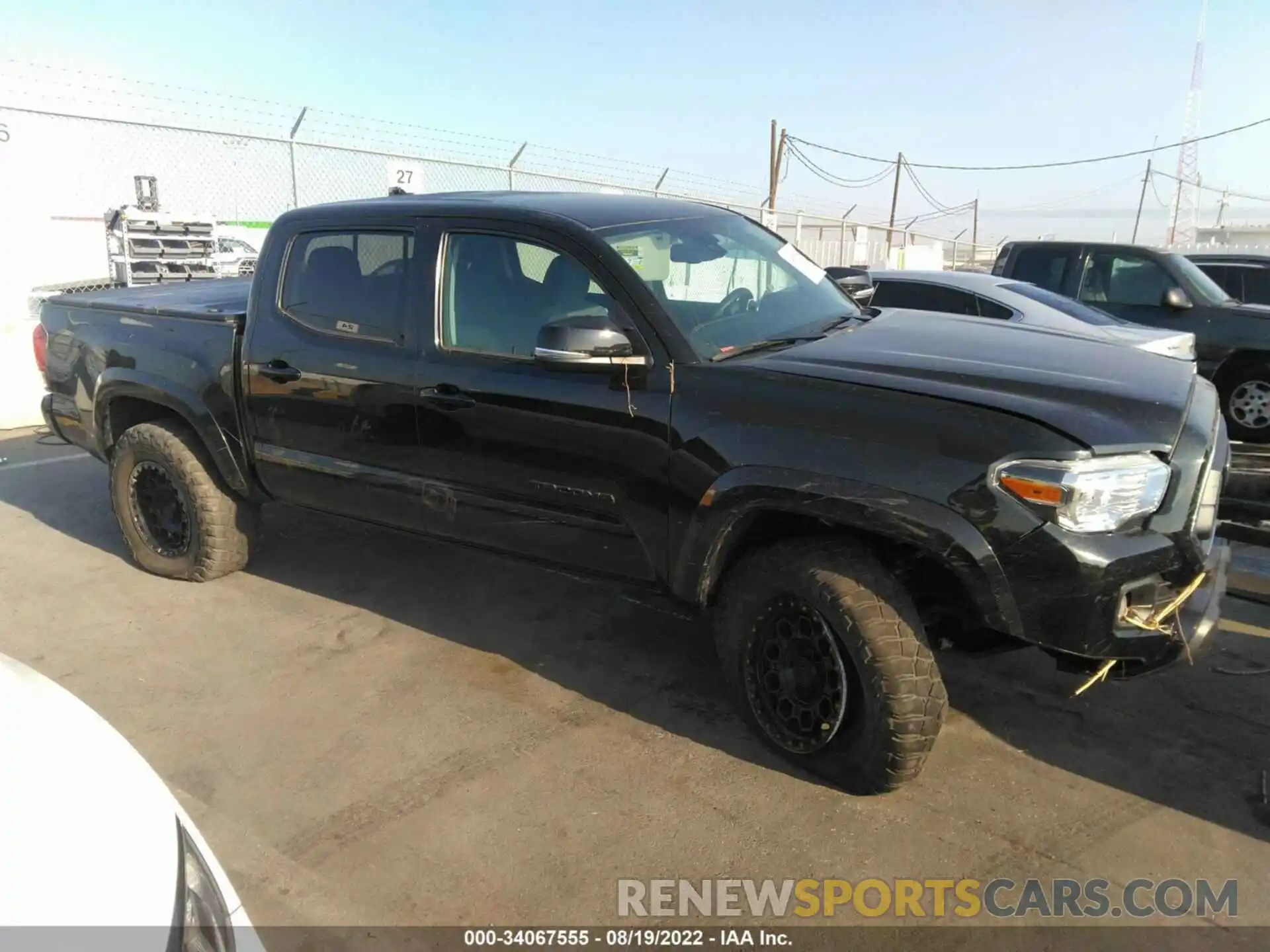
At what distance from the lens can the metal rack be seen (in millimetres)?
11117

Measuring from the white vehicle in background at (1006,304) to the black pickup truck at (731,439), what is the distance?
10.4 feet

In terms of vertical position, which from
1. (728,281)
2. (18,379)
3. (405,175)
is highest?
(405,175)

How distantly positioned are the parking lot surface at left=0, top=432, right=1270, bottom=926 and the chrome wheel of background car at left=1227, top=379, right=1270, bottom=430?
4256 millimetres

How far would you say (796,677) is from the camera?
3055mm

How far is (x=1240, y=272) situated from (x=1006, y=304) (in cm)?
469

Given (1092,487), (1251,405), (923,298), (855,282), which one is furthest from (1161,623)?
(1251,405)

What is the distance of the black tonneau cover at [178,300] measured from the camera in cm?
458

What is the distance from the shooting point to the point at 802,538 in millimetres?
3018

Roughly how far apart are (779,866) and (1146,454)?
1.59m

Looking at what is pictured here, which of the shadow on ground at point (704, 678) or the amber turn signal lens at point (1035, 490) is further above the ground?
the amber turn signal lens at point (1035, 490)

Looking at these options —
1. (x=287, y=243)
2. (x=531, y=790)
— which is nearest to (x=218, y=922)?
(x=531, y=790)

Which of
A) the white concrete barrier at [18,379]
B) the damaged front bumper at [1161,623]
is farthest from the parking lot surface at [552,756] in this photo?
the white concrete barrier at [18,379]

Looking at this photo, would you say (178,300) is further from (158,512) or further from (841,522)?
(841,522)

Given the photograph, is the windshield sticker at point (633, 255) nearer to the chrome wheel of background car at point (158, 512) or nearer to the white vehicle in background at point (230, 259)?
the chrome wheel of background car at point (158, 512)
